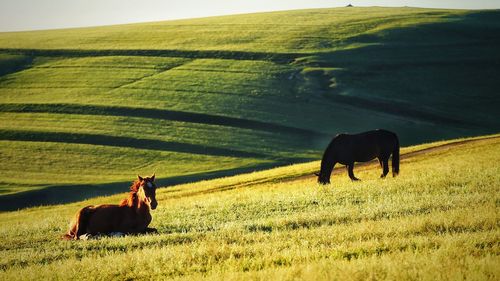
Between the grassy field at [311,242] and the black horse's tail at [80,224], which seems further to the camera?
the black horse's tail at [80,224]

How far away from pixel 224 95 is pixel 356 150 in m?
63.8

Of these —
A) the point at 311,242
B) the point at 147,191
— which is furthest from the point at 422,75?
the point at 311,242

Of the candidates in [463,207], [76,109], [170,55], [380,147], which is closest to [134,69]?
[170,55]

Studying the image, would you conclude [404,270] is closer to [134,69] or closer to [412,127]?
[412,127]

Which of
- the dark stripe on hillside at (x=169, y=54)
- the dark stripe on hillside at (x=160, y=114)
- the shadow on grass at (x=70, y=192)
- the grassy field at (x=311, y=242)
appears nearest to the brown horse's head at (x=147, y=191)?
the grassy field at (x=311, y=242)

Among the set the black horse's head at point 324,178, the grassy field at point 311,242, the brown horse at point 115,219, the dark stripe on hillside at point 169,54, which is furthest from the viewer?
the dark stripe on hillside at point 169,54

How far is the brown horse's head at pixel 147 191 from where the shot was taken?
16.0m

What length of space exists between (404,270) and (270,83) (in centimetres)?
8535

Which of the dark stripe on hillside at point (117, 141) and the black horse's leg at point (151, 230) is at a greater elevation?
the black horse's leg at point (151, 230)

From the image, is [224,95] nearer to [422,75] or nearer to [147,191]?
[422,75]

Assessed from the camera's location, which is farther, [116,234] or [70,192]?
A: [70,192]

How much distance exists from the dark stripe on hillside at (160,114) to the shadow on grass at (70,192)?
15505 millimetres

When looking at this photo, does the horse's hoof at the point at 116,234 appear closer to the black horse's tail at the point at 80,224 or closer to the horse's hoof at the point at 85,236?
the horse's hoof at the point at 85,236

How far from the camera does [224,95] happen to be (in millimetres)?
90312
